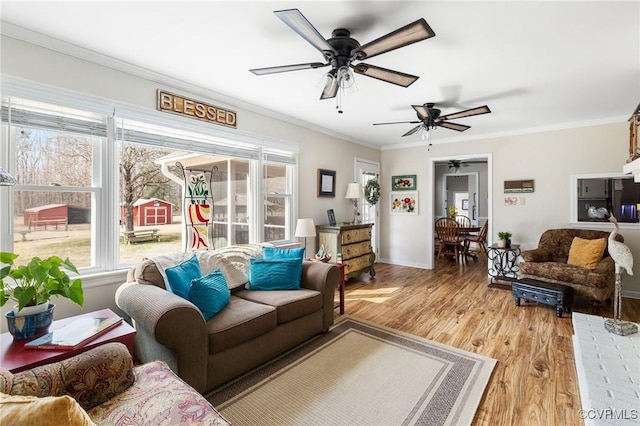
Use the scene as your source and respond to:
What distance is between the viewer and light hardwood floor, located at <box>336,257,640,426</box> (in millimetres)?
1910

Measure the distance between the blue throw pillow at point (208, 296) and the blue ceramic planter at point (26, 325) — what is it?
0.81m

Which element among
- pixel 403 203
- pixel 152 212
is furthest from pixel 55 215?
pixel 403 203

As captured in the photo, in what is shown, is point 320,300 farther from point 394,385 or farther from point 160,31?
point 160,31

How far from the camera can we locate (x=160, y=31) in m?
2.09

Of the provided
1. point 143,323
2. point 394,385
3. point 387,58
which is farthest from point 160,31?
point 394,385

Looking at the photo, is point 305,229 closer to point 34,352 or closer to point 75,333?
point 75,333

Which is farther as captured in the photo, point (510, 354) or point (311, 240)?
point (311, 240)

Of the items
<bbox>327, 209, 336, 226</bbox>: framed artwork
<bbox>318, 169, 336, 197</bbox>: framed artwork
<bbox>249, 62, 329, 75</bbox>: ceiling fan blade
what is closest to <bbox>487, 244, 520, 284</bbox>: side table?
<bbox>327, 209, 336, 226</bbox>: framed artwork

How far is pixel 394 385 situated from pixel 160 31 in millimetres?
2982

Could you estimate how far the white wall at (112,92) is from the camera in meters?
2.13

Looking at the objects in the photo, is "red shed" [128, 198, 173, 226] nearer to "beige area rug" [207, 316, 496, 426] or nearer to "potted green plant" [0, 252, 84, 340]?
"potted green plant" [0, 252, 84, 340]

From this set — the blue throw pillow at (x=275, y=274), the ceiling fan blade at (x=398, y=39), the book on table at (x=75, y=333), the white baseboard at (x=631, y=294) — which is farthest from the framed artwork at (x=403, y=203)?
the book on table at (x=75, y=333)

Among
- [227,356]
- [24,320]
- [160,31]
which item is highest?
[160,31]

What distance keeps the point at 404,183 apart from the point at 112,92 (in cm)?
489
